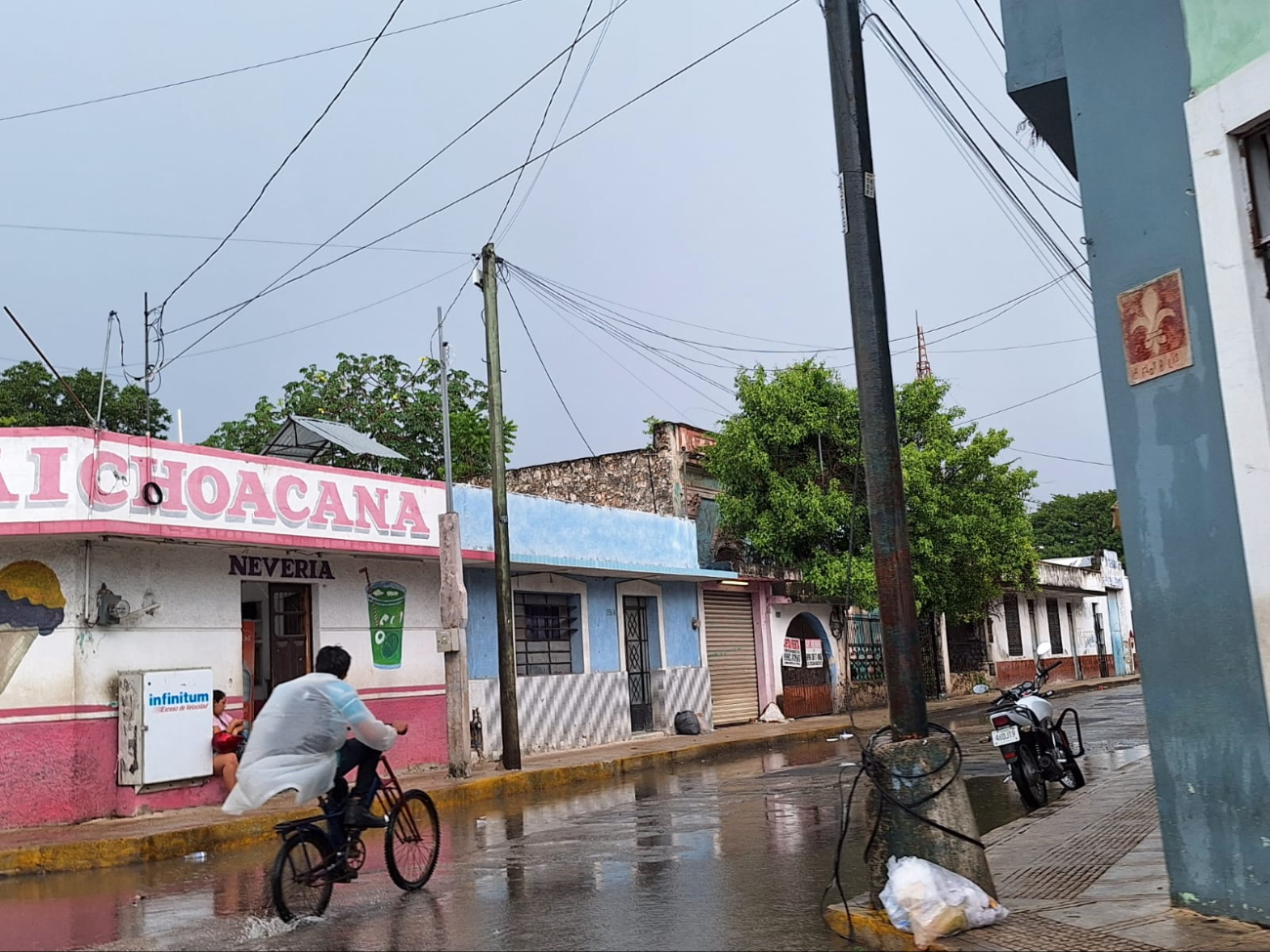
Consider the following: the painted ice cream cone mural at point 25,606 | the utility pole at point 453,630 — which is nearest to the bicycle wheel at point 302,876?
the painted ice cream cone mural at point 25,606

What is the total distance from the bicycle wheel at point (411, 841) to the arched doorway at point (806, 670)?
19891mm

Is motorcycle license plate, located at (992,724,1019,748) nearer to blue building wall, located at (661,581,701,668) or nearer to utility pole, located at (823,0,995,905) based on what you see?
utility pole, located at (823,0,995,905)

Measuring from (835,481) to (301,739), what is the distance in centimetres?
1977

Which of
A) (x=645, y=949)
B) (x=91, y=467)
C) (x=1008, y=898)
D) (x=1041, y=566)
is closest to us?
(x=645, y=949)

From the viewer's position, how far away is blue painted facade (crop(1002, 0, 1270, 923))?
18.2 ft

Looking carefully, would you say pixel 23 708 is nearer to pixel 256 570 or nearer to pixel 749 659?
pixel 256 570

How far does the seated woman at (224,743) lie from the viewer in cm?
1394

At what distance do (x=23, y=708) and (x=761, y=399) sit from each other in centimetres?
1674

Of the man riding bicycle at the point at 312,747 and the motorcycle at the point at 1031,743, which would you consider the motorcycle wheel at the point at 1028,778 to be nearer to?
the motorcycle at the point at 1031,743

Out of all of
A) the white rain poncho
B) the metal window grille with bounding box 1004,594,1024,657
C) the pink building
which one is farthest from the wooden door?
the metal window grille with bounding box 1004,594,1024,657

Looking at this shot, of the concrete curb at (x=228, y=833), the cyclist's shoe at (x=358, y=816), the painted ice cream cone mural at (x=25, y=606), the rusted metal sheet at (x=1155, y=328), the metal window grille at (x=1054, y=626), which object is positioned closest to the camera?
the rusted metal sheet at (x=1155, y=328)

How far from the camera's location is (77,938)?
6.91m

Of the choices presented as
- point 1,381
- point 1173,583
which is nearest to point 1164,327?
point 1173,583

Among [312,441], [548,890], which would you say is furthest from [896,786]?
[312,441]
